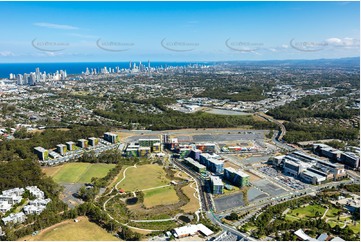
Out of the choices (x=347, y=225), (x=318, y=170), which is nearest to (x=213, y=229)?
(x=347, y=225)

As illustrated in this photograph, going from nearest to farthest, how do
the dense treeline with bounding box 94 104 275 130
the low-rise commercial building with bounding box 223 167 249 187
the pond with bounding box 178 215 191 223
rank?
1. the pond with bounding box 178 215 191 223
2. the low-rise commercial building with bounding box 223 167 249 187
3. the dense treeline with bounding box 94 104 275 130

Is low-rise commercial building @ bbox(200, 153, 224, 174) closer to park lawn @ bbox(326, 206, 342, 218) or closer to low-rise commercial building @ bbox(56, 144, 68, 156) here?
park lawn @ bbox(326, 206, 342, 218)

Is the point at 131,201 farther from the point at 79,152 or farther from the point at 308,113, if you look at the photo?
the point at 308,113

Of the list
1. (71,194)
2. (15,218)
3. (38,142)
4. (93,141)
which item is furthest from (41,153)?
(15,218)

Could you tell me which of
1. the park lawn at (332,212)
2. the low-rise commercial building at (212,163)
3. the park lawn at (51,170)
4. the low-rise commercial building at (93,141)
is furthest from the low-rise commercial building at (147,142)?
the park lawn at (332,212)

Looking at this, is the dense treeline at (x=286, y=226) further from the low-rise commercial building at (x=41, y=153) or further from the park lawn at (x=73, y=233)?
the low-rise commercial building at (x=41, y=153)

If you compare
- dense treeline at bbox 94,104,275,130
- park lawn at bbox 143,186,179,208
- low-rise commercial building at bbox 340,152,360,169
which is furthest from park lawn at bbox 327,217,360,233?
dense treeline at bbox 94,104,275,130
